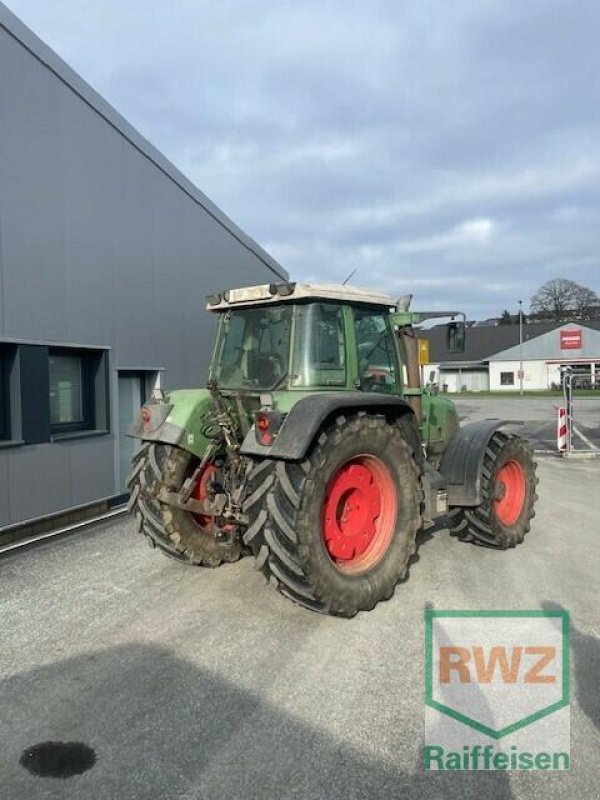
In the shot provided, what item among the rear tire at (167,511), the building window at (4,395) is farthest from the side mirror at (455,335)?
the building window at (4,395)

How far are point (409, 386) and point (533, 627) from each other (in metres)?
2.25

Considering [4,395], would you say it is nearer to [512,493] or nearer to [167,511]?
[167,511]

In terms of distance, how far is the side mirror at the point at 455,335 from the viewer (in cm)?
590

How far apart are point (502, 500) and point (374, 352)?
2.28 meters

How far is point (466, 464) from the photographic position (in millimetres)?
5852

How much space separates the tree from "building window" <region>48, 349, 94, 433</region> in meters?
77.6

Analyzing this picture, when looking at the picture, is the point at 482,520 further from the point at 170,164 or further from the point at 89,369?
the point at 170,164

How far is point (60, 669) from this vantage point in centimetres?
371

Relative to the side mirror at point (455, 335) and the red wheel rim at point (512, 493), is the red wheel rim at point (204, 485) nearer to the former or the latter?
the side mirror at point (455, 335)

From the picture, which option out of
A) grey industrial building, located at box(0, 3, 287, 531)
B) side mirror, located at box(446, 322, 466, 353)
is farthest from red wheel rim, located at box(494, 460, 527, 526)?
grey industrial building, located at box(0, 3, 287, 531)

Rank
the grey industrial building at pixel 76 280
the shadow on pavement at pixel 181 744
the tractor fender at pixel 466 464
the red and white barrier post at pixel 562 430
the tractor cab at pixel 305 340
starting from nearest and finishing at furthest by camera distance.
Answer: the shadow on pavement at pixel 181 744
the tractor cab at pixel 305 340
the tractor fender at pixel 466 464
the grey industrial building at pixel 76 280
the red and white barrier post at pixel 562 430

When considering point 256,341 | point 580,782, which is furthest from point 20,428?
point 580,782

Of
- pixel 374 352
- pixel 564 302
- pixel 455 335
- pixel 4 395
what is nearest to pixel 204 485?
pixel 374 352

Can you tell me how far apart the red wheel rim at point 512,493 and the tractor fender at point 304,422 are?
246 centimetres
